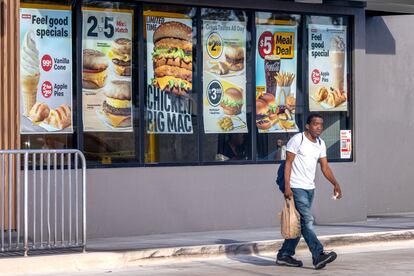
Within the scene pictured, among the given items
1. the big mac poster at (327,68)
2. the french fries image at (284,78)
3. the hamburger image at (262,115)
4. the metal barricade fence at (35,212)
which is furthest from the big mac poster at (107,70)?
the big mac poster at (327,68)

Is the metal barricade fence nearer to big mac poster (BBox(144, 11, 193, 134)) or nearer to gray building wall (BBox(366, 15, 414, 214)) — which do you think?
big mac poster (BBox(144, 11, 193, 134))

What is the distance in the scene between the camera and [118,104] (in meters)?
16.0

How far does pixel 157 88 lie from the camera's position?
53.7ft

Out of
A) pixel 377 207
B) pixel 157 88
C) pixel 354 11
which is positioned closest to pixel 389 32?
pixel 354 11

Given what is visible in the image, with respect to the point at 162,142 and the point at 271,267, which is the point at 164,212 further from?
the point at 271,267

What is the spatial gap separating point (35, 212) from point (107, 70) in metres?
3.66

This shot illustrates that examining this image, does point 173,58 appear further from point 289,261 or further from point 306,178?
point 289,261

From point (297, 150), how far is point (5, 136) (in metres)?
4.00

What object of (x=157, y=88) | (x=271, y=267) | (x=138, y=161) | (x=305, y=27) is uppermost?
(x=305, y=27)

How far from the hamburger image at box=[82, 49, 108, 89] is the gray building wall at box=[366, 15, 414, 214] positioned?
5.71 meters

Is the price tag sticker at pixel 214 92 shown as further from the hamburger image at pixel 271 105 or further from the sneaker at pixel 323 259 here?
the sneaker at pixel 323 259

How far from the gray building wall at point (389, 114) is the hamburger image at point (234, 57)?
10.5 ft

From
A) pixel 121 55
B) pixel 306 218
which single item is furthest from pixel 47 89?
pixel 306 218

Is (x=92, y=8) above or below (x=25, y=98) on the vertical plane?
above
